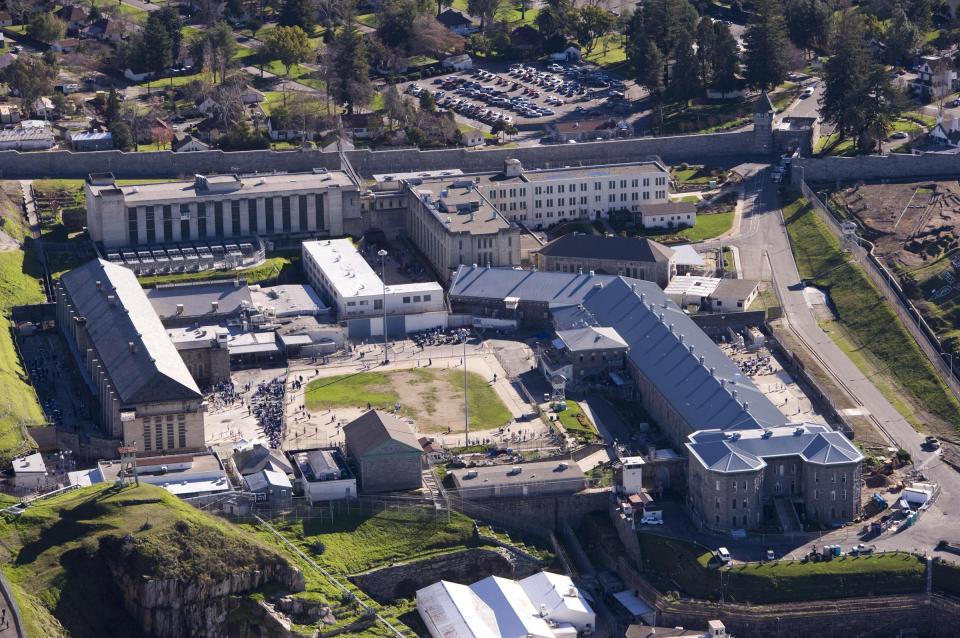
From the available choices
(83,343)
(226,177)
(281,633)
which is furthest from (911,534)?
(226,177)

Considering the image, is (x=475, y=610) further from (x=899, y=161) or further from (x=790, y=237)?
(x=899, y=161)

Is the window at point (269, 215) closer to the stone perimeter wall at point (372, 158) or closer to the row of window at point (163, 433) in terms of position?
the stone perimeter wall at point (372, 158)

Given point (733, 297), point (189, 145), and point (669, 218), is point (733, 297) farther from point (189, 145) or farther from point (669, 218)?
point (189, 145)

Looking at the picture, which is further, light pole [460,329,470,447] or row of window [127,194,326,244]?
row of window [127,194,326,244]

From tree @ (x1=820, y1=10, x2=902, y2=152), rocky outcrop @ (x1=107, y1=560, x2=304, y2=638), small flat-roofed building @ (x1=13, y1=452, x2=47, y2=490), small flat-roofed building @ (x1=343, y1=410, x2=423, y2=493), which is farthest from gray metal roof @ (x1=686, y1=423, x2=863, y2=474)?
tree @ (x1=820, y1=10, x2=902, y2=152)

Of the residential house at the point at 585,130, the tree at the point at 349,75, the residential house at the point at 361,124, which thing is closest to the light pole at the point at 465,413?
the residential house at the point at 361,124

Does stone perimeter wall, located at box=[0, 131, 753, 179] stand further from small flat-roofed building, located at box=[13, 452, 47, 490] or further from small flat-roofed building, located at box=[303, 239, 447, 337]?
small flat-roofed building, located at box=[13, 452, 47, 490]

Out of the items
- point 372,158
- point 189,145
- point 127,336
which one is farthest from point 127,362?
point 372,158
